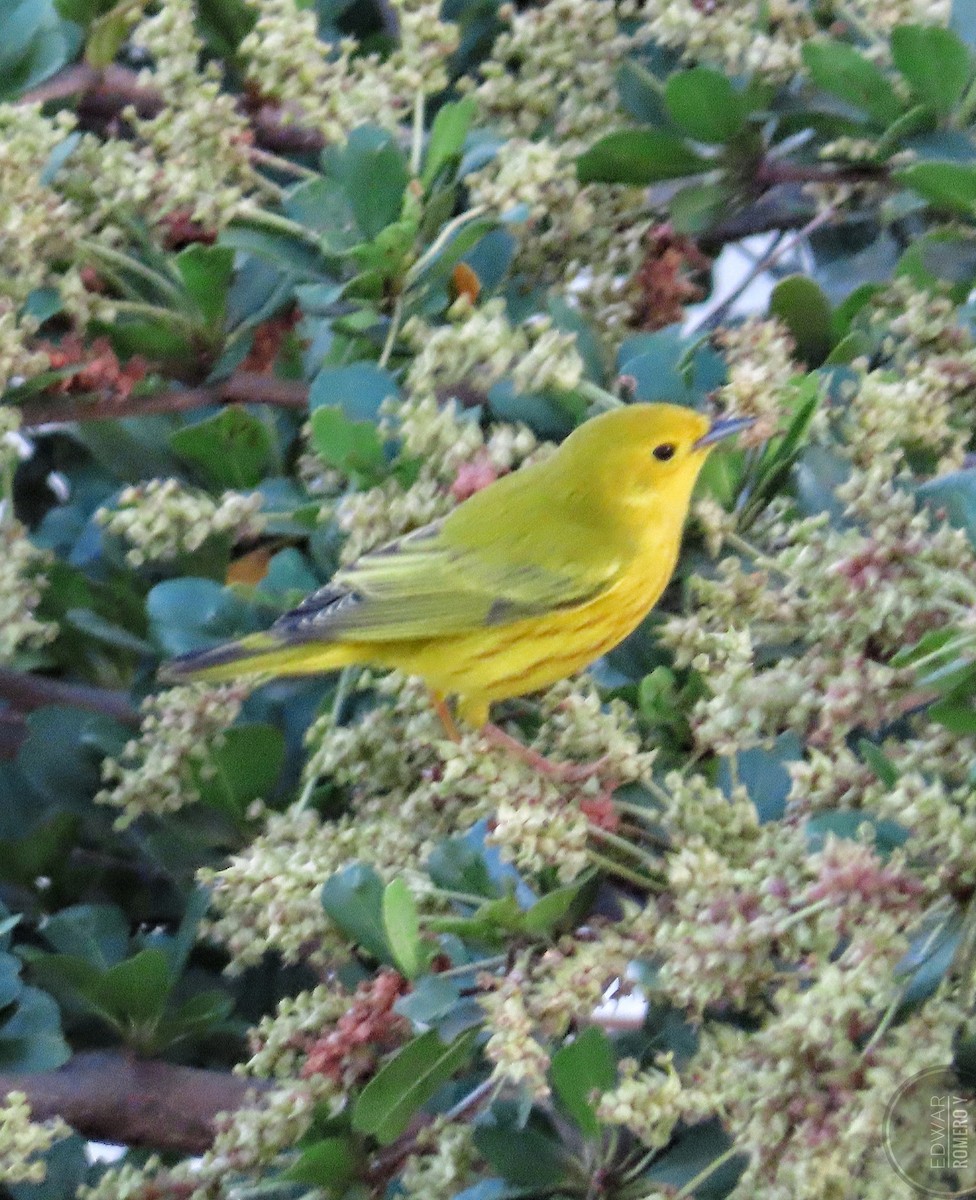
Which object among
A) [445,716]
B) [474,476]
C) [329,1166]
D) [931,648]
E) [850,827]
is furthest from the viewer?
[445,716]

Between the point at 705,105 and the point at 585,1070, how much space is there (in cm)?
82

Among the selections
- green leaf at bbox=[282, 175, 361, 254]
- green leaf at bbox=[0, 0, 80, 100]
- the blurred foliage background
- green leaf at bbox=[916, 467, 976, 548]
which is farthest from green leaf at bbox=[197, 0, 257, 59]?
green leaf at bbox=[916, 467, 976, 548]

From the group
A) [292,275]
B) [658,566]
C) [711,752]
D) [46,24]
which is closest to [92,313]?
[292,275]

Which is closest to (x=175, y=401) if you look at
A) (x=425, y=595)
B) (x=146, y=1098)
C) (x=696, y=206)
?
(x=425, y=595)

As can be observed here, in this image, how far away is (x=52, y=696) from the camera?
5.28 feet

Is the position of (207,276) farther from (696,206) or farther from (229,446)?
(696,206)

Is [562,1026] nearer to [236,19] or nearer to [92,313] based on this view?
[92,313]

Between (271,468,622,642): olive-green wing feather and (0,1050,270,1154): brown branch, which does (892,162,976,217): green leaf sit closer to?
(271,468,622,642): olive-green wing feather

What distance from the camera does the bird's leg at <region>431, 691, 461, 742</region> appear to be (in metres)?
1.39

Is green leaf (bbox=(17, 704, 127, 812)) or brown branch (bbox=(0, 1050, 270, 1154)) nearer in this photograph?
brown branch (bbox=(0, 1050, 270, 1154))

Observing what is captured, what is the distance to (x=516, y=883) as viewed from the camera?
1217mm

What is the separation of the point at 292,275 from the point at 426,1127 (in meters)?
0.72

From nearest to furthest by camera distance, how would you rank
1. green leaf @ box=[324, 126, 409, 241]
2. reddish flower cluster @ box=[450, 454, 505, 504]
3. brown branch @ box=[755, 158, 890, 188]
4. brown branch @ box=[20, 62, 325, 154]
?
reddish flower cluster @ box=[450, 454, 505, 504]
green leaf @ box=[324, 126, 409, 241]
brown branch @ box=[755, 158, 890, 188]
brown branch @ box=[20, 62, 325, 154]

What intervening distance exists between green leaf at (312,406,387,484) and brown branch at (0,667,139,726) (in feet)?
1.08
